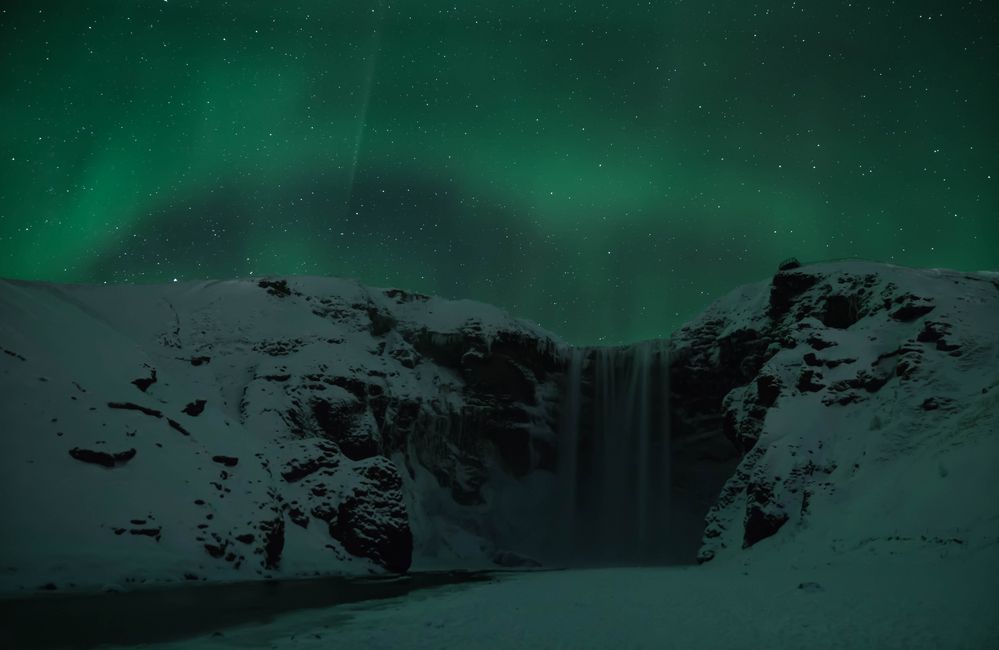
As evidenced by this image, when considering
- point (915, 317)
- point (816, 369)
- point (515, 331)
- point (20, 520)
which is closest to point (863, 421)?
point (816, 369)

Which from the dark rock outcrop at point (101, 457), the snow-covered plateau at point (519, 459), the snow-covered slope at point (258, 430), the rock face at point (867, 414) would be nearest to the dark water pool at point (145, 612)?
the snow-covered plateau at point (519, 459)

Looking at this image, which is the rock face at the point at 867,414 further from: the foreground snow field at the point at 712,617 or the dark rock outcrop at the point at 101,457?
the dark rock outcrop at the point at 101,457

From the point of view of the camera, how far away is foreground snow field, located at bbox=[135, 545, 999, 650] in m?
10.2

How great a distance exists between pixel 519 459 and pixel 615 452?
1215 cm

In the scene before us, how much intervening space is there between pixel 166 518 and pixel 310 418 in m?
26.4

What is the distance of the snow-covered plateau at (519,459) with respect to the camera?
1478cm

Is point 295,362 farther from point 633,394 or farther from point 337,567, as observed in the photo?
point 633,394

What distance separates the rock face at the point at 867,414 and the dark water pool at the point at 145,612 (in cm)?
1840

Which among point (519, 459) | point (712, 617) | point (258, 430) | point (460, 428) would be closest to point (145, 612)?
point (712, 617)

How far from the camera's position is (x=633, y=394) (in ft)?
259

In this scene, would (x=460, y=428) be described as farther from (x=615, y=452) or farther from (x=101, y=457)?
(x=101, y=457)

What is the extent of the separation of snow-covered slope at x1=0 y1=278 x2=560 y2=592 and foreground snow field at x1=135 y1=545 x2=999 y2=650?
1250 centimetres

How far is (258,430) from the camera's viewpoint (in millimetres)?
47281

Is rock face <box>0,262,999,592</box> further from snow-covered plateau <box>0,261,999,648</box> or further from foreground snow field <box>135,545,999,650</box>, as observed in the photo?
foreground snow field <box>135,545,999,650</box>
